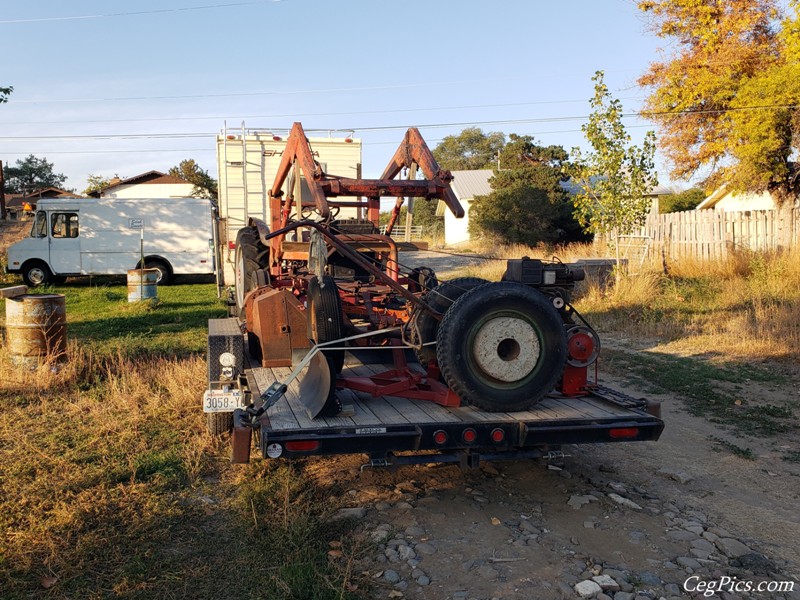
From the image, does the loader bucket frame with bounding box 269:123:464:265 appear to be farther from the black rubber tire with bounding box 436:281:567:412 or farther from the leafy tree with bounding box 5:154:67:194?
the leafy tree with bounding box 5:154:67:194

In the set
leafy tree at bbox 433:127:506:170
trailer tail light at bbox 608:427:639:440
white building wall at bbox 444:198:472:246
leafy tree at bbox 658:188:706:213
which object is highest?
leafy tree at bbox 433:127:506:170

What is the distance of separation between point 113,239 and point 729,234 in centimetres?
1773

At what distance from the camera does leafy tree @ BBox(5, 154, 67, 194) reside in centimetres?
6531

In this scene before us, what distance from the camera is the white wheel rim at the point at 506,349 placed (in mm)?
4395

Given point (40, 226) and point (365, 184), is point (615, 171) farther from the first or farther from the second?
point (40, 226)

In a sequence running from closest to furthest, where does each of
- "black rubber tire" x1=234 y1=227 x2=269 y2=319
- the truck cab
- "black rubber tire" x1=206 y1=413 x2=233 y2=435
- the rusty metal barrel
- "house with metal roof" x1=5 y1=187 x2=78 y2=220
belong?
"black rubber tire" x1=206 y1=413 x2=233 y2=435 < the rusty metal barrel < "black rubber tire" x1=234 y1=227 x2=269 y2=319 < the truck cab < "house with metal roof" x1=5 y1=187 x2=78 y2=220

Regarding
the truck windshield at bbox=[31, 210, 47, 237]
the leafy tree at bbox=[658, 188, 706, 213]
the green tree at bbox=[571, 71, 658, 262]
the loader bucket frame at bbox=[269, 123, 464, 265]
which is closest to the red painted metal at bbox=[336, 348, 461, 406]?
the loader bucket frame at bbox=[269, 123, 464, 265]

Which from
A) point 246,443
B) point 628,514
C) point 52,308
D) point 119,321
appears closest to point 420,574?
point 246,443

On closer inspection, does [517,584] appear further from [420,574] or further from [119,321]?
[119,321]

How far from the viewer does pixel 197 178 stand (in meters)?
46.5

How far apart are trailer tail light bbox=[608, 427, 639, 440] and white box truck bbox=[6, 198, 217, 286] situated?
18679 millimetres

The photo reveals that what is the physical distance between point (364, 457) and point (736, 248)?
14766 mm

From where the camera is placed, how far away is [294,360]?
228 inches

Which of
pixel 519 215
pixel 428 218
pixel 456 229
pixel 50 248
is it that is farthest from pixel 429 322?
pixel 428 218
